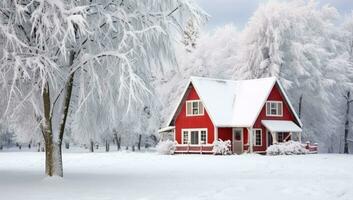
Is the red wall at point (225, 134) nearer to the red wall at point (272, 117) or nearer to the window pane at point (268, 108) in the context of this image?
the red wall at point (272, 117)

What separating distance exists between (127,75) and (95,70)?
5.05 feet

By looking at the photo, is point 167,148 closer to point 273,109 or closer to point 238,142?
point 238,142

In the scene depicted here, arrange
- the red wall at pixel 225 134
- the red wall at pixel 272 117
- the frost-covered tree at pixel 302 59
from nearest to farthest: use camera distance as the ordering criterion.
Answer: the red wall at pixel 225 134
the red wall at pixel 272 117
the frost-covered tree at pixel 302 59

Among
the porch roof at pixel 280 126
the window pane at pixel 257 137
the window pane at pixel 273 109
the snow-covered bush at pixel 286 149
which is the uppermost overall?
the window pane at pixel 273 109

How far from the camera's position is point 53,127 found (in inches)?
808

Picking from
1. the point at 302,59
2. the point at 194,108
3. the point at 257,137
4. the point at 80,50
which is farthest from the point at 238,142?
the point at 80,50

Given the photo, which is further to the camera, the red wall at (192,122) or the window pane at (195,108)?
the window pane at (195,108)

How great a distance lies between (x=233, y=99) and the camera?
161 feet

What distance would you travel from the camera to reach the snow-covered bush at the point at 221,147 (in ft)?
144

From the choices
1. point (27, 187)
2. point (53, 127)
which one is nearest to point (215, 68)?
point (53, 127)

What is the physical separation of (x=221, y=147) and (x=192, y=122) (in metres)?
4.86

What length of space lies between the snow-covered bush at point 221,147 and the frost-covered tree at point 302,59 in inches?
452

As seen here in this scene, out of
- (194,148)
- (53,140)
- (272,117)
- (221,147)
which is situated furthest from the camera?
(272,117)

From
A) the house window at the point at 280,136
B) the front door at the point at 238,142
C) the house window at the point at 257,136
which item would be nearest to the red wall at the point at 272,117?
the house window at the point at 257,136
